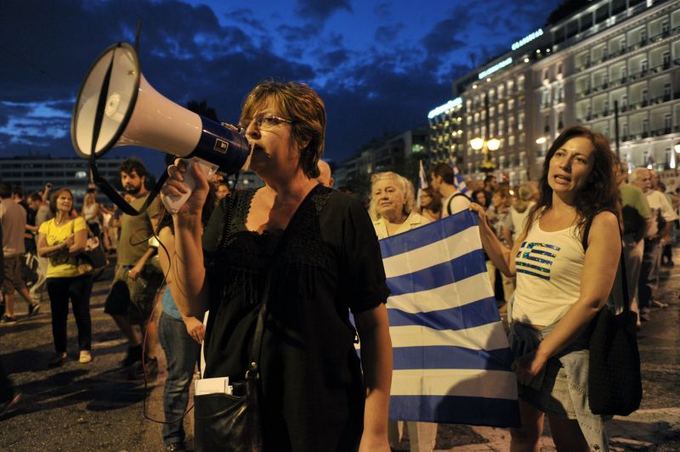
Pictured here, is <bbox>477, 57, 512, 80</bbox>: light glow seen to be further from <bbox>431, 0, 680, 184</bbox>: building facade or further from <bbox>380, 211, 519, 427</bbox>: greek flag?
<bbox>380, 211, 519, 427</bbox>: greek flag

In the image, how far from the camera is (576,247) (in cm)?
247

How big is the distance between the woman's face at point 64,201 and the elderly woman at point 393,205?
3.66m

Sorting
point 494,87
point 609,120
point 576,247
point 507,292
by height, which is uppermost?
point 494,87

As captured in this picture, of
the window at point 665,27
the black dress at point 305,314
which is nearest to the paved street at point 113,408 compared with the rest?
the black dress at point 305,314

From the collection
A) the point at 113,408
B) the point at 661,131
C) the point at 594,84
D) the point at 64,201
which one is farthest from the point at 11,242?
the point at 594,84

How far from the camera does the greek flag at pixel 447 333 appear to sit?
8.75 feet

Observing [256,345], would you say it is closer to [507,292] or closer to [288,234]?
[288,234]

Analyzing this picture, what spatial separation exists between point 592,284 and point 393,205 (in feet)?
7.09

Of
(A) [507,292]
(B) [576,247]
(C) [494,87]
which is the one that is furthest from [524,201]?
(C) [494,87]

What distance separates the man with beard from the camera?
523 centimetres

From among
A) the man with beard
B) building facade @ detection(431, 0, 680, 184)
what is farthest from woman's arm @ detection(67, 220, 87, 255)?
building facade @ detection(431, 0, 680, 184)

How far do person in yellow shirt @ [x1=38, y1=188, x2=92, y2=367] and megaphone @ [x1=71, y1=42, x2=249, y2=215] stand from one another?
508 cm

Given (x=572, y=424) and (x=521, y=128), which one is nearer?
(x=572, y=424)

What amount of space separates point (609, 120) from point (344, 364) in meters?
73.3
